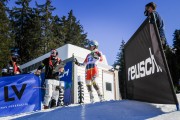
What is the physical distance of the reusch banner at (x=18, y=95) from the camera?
7.62m

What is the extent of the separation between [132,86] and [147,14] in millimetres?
1812

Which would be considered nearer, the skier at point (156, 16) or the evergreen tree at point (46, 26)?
the skier at point (156, 16)

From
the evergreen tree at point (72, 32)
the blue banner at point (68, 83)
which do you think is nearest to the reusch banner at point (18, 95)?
the blue banner at point (68, 83)

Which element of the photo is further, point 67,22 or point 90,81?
point 67,22

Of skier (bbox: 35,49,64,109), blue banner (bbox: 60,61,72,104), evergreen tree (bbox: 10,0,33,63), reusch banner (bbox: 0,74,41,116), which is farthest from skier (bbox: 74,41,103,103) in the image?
evergreen tree (bbox: 10,0,33,63)

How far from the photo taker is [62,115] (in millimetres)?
4938

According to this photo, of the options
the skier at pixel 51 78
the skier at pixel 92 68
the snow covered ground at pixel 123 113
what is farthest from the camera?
the skier at pixel 92 68

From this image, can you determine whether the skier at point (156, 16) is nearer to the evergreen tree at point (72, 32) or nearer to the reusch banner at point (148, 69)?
the reusch banner at point (148, 69)

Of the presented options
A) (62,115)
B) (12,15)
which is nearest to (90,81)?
(62,115)

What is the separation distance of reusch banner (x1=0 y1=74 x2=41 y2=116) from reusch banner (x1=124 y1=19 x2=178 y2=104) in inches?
120

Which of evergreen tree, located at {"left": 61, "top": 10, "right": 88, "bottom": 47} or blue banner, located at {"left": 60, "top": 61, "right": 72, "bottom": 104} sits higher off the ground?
evergreen tree, located at {"left": 61, "top": 10, "right": 88, "bottom": 47}

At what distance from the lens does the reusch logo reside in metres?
4.79

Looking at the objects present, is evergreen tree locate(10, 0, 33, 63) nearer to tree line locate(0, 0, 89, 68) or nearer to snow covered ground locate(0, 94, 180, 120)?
tree line locate(0, 0, 89, 68)

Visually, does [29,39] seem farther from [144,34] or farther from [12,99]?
[144,34]
